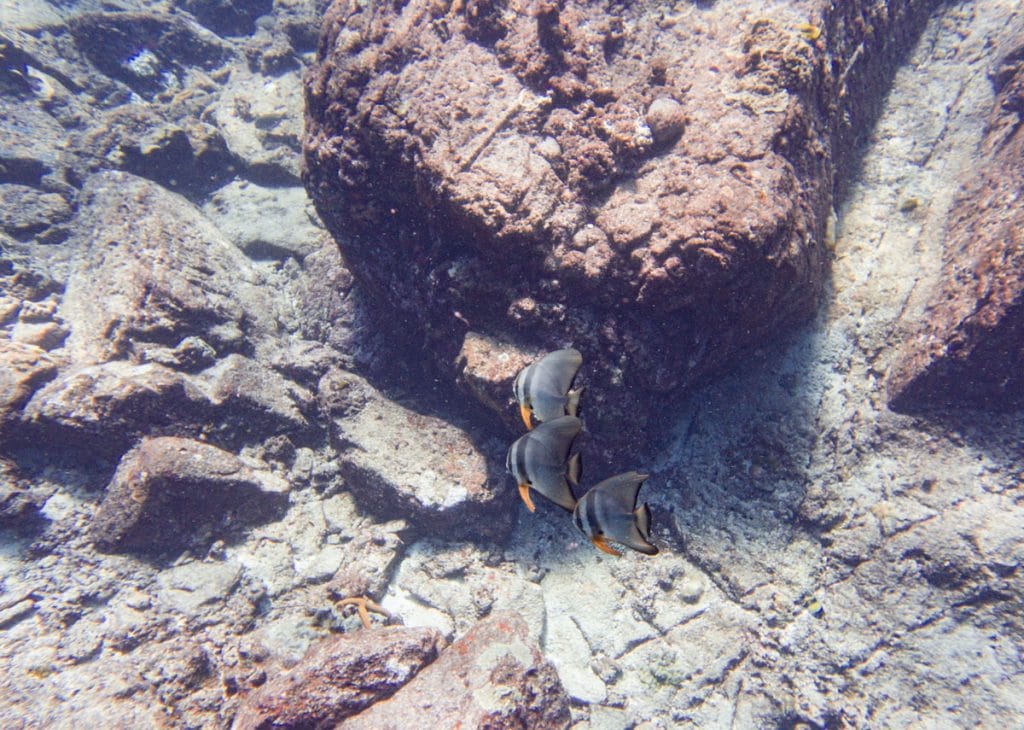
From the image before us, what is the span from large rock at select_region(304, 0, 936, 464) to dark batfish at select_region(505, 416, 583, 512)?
175 centimetres

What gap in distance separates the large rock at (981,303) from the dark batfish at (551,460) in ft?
12.1

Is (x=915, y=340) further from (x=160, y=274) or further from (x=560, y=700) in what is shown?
(x=160, y=274)

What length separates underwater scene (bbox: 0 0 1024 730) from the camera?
3580 mm

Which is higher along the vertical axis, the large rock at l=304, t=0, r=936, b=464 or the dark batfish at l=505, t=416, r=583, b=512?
the large rock at l=304, t=0, r=936, b=464

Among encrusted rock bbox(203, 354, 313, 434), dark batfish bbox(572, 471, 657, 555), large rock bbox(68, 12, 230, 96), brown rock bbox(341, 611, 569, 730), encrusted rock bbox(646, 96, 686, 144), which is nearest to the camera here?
dark batfish bbox(572, 471, 657, 555)

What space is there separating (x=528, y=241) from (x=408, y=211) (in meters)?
1.34

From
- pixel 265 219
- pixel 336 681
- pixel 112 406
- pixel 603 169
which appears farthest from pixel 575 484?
pixel 265 219

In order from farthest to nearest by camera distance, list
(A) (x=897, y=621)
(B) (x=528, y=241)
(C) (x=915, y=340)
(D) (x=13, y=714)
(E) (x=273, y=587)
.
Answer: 1. (E) (x=273, y=587)
2. (C) (x=915, y=340)
3. (A) (x=897, y=621)
4. (B) (x=528, y=241)
5. (D) (x=13, y=714)

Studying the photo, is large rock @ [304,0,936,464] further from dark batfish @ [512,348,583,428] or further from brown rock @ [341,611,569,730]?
brown rock @ [341,611,569,730]

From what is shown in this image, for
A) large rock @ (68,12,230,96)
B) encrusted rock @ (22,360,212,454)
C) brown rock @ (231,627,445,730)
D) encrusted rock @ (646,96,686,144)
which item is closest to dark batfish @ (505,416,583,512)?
brown rock @ (231,627,445,730)

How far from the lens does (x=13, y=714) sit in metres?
3.32

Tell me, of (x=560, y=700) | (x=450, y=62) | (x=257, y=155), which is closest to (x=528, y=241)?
(x=450, y=62)

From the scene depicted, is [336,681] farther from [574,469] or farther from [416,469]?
[574,469]

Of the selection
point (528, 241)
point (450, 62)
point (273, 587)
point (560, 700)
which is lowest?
point (273, 587)
